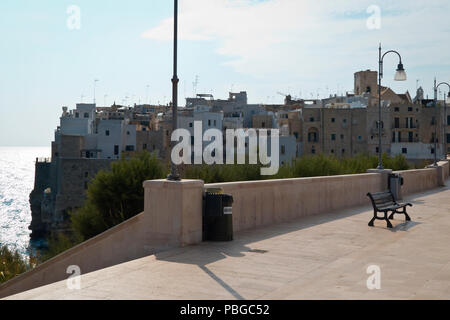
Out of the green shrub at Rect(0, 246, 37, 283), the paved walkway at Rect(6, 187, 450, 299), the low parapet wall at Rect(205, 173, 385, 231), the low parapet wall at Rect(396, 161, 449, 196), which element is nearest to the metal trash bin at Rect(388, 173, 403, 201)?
the low parapet wall at Rect(205, 173, 385, 231)

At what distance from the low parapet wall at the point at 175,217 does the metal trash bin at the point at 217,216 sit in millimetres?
157

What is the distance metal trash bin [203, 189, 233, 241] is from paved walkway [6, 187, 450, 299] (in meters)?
0.28

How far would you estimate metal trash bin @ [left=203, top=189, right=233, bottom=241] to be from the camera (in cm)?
896

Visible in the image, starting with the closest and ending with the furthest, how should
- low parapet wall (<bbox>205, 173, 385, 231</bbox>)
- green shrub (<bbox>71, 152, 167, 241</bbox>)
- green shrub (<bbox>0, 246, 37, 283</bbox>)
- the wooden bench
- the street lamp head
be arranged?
low parapet wall (<bbox>205, 173, 385, 231</bbox>)
the wooden bench
green shrub (<bbox>0, 246, 37, 283</bbox>)
green shrub (<bbox>71, 152, 167, 241</bbox>)
the street lamp head

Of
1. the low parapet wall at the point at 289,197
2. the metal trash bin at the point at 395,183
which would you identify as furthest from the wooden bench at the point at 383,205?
the metal trash bin at the point at 395,183

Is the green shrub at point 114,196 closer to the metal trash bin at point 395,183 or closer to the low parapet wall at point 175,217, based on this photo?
the low parapet wall at point 175,217

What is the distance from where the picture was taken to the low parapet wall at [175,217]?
28.3ft

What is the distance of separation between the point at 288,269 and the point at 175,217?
2295 mm

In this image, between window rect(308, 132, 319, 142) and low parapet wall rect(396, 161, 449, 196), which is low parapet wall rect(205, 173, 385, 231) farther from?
window rect(308, 132, 319, 142)

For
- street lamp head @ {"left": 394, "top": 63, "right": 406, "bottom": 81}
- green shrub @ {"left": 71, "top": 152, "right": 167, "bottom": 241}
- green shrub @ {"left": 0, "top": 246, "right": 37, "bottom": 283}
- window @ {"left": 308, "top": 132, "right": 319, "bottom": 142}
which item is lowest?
green shrub @ {"left": 0, "top": 246, "right": 37, "bottom": 283}

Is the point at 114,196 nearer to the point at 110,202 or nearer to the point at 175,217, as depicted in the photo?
the point at 110,202

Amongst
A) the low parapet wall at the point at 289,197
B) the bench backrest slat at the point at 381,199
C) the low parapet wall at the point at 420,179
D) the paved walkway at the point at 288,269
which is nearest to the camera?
the paved walkway at the point at 288,269

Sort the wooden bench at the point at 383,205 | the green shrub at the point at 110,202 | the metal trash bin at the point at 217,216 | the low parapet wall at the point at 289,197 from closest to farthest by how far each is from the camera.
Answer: the metal trash bin at the point at 217,216, the low parapet wall at the point at 289,197, the wooden bench at the point at 383,205, the green shrub at the point at 110,202

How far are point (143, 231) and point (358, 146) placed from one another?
83296mm
